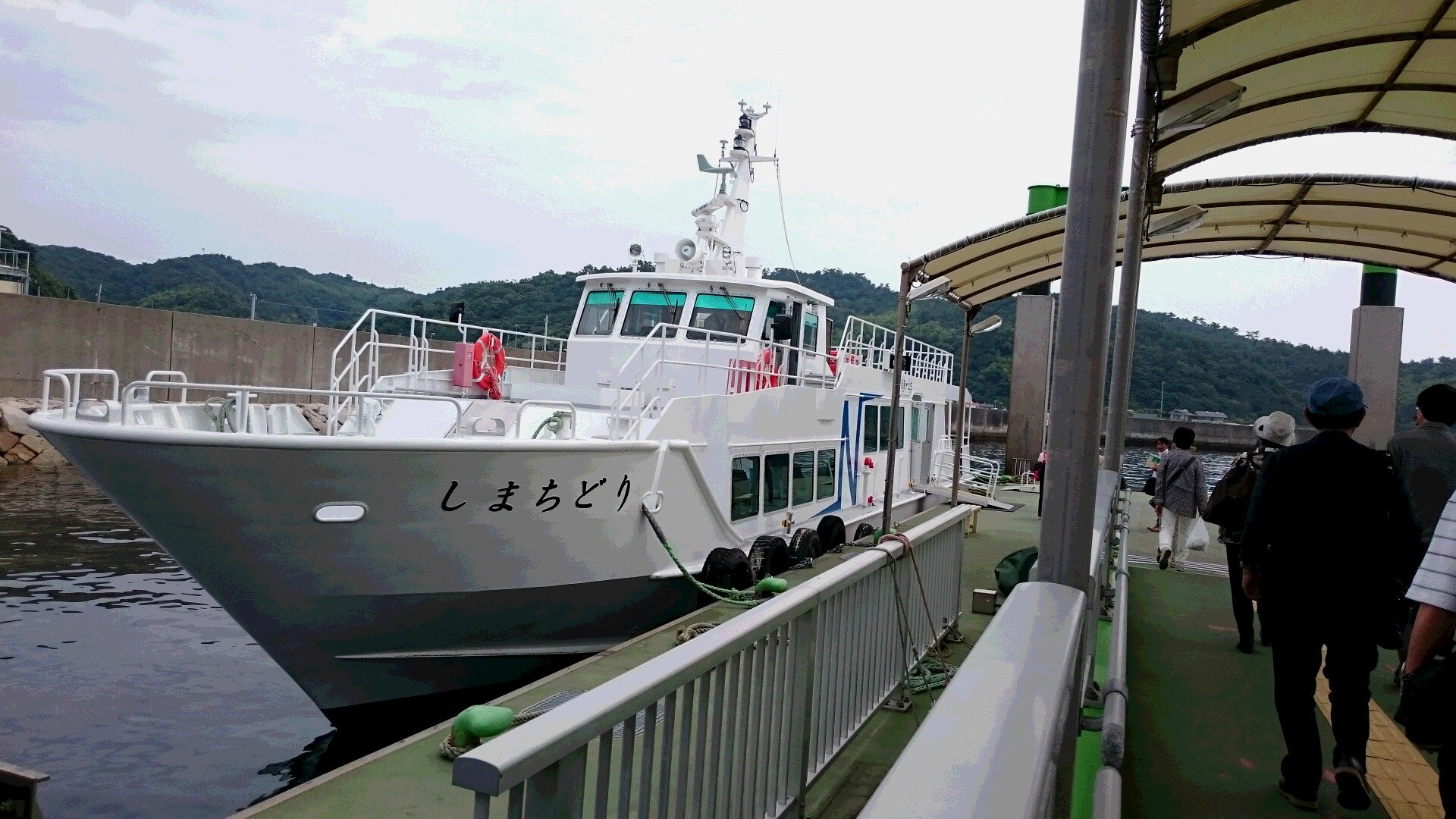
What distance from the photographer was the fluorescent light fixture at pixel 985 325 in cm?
1252

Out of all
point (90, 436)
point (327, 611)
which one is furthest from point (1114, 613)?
point (90, 436)

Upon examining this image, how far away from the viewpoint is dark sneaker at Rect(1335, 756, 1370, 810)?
3.85 meters

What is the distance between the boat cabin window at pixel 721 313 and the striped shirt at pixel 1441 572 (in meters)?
9.32

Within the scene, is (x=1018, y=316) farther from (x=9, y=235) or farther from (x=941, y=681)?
(x=9, y=235)

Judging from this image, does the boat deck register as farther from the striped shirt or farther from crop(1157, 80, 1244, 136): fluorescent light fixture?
crop(1157, 80, 1244, 136): fluorescent light fixture

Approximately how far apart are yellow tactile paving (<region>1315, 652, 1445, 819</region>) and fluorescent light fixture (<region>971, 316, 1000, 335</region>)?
7.70 metres

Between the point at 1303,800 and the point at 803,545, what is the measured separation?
21.6 feet

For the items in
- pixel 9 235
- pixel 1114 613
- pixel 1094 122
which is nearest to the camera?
pixel 1094 122

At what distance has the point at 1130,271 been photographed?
25.3 feet

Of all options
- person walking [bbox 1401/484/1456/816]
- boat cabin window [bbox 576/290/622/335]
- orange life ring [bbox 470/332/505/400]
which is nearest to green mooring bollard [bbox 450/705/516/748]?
person walking [bbox 1401/484/1456/816]

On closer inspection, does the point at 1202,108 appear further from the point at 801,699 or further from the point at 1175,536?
the point at 1175,536

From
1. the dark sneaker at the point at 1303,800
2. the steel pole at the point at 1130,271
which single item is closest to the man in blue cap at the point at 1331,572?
the dark sneaker at the point at 1303,800

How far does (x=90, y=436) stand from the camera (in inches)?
240

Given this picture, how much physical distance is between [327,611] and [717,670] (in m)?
5.07
